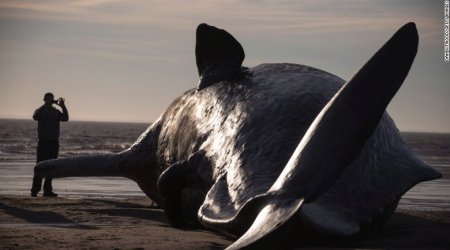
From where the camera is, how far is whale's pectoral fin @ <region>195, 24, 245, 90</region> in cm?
936

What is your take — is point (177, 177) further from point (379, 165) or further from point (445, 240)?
point (445, 240)

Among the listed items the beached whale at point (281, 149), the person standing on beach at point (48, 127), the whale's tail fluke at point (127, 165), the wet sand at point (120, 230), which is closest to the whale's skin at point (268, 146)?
the beached whale at point (281, 149)

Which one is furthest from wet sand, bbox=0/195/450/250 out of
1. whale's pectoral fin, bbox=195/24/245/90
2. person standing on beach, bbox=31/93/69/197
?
person standing on beach, bbox=31/93/69/197

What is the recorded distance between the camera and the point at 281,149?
7309 millimetres

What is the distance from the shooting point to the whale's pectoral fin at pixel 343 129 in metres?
6.04

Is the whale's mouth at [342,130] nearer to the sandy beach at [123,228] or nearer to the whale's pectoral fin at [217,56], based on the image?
the sandy beach at [123,228]

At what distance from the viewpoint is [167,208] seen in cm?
904

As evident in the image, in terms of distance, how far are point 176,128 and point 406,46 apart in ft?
12.7

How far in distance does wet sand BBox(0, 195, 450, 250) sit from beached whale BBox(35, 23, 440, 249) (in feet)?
1.18

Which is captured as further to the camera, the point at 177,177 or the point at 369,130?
the point at 177,177

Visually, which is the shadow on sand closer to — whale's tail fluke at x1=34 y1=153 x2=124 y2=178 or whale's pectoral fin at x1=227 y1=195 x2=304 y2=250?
whale's tail fluke at x1=34 y1=153 x2=124 y2=178

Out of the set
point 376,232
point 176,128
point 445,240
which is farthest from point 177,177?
point 445,240

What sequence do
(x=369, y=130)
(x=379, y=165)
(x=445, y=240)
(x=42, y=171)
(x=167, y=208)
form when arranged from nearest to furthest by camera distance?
(x=369, y=130) → (x=379, y=165) → (x=445, y=240) → (x=167, y=208) → (x=42, y=171)

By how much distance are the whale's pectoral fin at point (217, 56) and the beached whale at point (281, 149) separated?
1 cm
